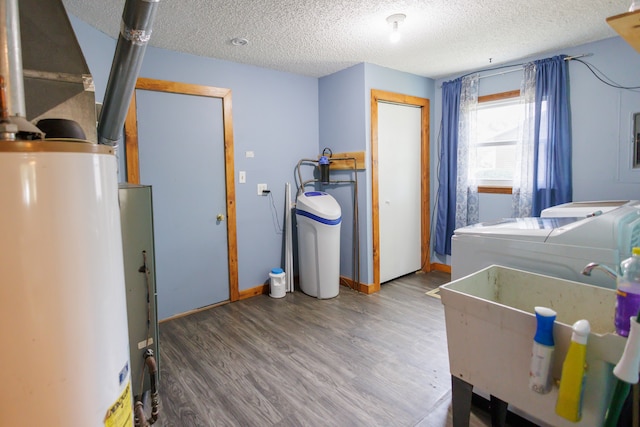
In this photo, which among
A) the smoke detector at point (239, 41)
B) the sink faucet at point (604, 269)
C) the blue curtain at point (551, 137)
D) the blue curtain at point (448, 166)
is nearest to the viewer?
the sink faucet at point (604, 269)

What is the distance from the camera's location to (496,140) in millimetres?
3842

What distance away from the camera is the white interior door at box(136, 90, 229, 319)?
9.74 feet

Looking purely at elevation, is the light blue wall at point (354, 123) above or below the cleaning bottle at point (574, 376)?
above

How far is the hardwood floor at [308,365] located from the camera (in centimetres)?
189

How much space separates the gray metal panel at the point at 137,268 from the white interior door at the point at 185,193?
115cm

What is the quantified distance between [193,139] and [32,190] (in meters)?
2.52

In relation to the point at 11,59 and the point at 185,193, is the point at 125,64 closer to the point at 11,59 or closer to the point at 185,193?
the point at 11,59

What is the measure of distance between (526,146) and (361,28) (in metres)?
2.08

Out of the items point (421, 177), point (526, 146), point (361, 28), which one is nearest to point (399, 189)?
point (421, 177)

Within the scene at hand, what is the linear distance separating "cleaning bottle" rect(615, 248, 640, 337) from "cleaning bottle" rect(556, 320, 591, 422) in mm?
111

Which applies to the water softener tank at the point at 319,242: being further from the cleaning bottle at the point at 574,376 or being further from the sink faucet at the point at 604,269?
the cleaning bottle at the point at 574,376

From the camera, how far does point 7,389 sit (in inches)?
30.5

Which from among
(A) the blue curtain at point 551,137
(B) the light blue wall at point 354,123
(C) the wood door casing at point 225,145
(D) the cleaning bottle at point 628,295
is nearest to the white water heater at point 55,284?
(D) the cleaning bottle at point 628,295

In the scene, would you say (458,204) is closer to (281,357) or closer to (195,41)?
(281,357)
